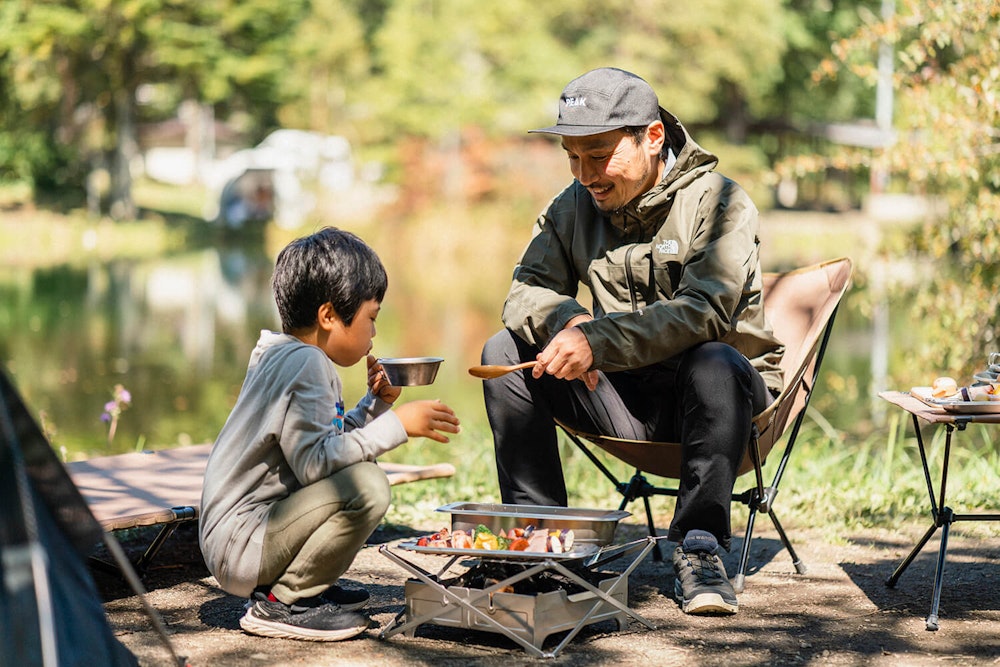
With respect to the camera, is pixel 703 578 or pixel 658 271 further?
pixel 658 271

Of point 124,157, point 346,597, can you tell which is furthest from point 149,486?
point 124,157

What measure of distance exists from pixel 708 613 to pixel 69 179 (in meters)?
36.5

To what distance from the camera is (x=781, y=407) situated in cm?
341

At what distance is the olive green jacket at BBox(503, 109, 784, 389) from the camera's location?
315cm

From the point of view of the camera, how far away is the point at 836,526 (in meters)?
4.29

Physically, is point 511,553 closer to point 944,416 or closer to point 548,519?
point 548,519

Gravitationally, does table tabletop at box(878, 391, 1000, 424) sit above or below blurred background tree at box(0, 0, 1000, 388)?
below

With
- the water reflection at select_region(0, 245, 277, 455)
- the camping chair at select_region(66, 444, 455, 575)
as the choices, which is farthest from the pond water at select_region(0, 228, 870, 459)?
the camping chair at select_region(66, 444, 455, 575)

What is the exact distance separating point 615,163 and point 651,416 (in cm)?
70

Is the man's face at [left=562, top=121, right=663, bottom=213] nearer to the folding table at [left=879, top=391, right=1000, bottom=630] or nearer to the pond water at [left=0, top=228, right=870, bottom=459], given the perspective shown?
the folding table at [left=879, top=391, right=1000, bottom=630]

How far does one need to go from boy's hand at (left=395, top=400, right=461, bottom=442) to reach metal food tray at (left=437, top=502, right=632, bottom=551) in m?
0.20

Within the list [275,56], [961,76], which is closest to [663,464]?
[961,76]

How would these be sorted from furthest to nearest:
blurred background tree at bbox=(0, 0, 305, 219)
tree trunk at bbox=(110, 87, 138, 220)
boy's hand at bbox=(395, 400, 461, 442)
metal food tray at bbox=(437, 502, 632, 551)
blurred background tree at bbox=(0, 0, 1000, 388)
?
1. tree trunk at bbox=(110, 87, 138, 220)
2. blurred background tree at bbox=(0, 0, 1000, 388)
3. blurred background tree at bbox=(0, 0, 305, 219)
4. metal food tray at bbox=(437, 502, 632, 551)
5. boy's hand at bbox=(395, 400, 461, 442)

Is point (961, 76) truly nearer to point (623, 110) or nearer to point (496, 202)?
point (623, 110)
